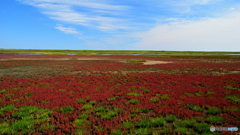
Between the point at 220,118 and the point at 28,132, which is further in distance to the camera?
the point at 220,118

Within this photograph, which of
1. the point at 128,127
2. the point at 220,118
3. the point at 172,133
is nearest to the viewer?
the point at 172,133

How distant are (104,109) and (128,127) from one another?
98.2 inches

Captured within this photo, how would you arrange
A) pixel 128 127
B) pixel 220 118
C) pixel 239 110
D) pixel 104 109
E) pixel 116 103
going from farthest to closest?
pixel 116 103
pixel 104 109
pixel 239 110
pixel 220 118
pixel 128 127

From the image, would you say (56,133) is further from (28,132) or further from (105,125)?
(105,125)

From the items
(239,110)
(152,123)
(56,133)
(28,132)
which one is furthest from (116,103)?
(239,110)

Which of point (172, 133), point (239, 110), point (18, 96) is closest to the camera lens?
point (172, 133)

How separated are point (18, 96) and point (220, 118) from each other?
1381cm

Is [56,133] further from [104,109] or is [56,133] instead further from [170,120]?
[170,120]

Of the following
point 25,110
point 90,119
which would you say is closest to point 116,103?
point 90,119

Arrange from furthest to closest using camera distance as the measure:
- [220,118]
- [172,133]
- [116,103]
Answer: [116,103] → [220,118] → [172,133]

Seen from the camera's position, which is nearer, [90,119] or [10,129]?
[10,129]

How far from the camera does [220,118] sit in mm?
6449

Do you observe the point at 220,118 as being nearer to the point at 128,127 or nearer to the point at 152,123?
the point at 152,123

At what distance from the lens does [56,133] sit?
550 centimetres
